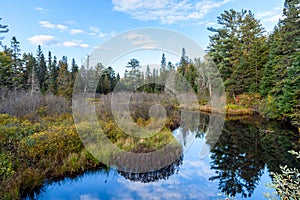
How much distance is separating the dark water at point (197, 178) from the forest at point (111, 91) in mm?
680

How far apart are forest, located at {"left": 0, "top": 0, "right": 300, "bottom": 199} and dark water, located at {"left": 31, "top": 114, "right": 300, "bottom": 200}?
0.68 m

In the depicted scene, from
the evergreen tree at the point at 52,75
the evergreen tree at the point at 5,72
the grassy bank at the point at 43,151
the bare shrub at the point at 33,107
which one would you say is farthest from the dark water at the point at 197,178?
the evergreen tree at the point at 52,75

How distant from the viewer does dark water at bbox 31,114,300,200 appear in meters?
4.95

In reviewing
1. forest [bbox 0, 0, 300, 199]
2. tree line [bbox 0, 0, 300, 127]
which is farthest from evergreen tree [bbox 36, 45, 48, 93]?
tree line [bbox 0, 0, 300, 127]

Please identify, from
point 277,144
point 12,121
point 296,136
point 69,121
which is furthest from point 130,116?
point 296,136

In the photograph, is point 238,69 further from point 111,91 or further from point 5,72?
point 5,72

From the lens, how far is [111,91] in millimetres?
17719

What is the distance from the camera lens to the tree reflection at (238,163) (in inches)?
210

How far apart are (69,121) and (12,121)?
6.65 ft

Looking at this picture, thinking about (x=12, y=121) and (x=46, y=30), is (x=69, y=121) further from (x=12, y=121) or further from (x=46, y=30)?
(x=46, y=30)

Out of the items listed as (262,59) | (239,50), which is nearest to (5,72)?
(239,50)

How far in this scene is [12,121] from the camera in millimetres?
7617

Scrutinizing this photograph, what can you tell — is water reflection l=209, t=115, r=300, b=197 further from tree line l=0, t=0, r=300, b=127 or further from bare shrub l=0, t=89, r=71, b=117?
bare shrub l=0, t=89, r=71, b=117

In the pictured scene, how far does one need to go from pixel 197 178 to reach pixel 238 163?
5.90ft
